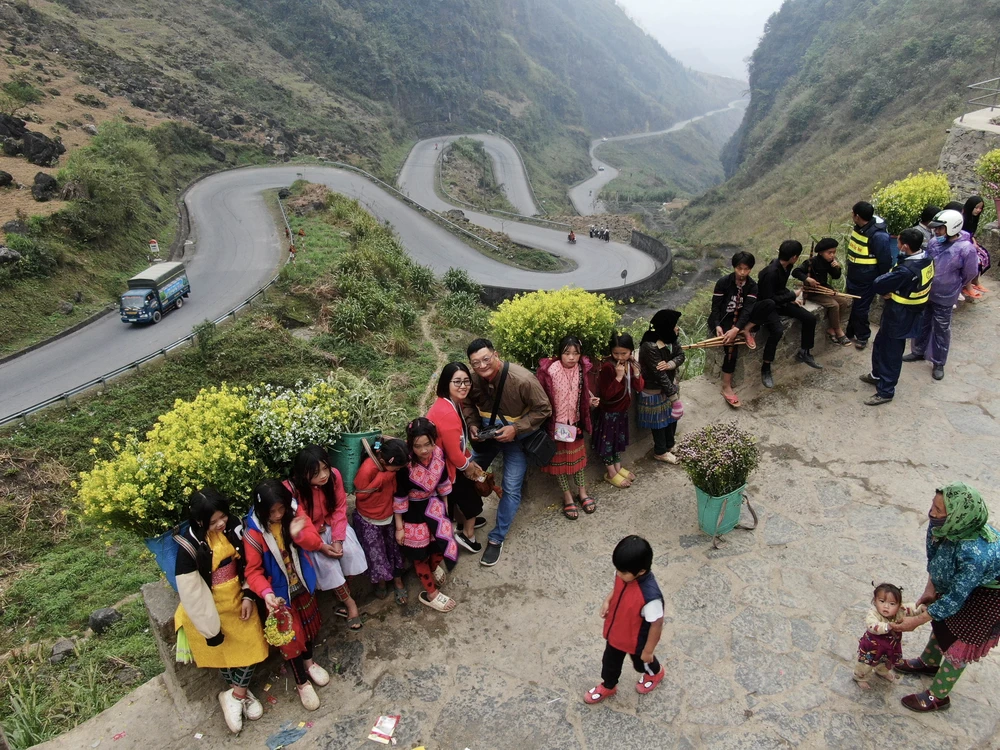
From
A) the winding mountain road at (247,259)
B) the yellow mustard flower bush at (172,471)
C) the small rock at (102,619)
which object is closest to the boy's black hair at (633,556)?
the yellow mustard flower bush at (172,471)

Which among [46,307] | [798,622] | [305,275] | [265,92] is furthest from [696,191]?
[798,622]

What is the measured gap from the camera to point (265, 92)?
169ft

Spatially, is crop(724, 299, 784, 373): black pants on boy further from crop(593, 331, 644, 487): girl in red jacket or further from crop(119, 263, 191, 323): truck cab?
crop(119, 263, 191, 323): truck cab

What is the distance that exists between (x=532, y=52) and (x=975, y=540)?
396 ft

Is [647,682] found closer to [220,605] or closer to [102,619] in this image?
[220,605]

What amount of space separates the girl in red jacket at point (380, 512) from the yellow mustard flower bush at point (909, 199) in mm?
7674

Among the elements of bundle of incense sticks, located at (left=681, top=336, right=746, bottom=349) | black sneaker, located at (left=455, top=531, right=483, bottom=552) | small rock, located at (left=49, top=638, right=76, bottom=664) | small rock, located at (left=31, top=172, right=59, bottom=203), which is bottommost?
small rock, located at (left=49, top=638, right=76, bottom=664)

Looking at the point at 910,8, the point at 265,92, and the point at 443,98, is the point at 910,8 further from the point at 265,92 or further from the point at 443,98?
the point at 265,92

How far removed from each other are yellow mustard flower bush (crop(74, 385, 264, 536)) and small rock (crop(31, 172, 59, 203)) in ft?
79.3

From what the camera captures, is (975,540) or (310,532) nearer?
(975,540)

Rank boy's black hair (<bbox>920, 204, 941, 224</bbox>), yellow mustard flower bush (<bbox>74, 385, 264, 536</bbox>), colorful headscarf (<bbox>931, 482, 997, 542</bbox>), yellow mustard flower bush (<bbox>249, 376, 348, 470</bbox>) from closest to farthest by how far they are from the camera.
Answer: colorful headscarf (<bbox>931, 482, 997, 542</bbox>) < yellow mustard flower bush (<bbox>74, 385, 264, 536</bbox>) < yellow mustard flower bush (<bbox>249, 376, 348, 470</bbox>) < boy's black hair (<bbox>920, 204, 941, 224</bbox>)

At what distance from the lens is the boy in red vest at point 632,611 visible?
10.1ft

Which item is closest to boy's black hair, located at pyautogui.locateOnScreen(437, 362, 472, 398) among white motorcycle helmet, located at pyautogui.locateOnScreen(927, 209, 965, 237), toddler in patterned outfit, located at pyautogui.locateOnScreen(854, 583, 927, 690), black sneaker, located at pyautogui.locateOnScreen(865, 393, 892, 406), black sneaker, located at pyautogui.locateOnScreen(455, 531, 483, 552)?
black sneaker, located at pyautogui.locateOnScreen(455, 531, 483, 552)

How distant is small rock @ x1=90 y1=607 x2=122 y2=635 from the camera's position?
8336 millimetres
